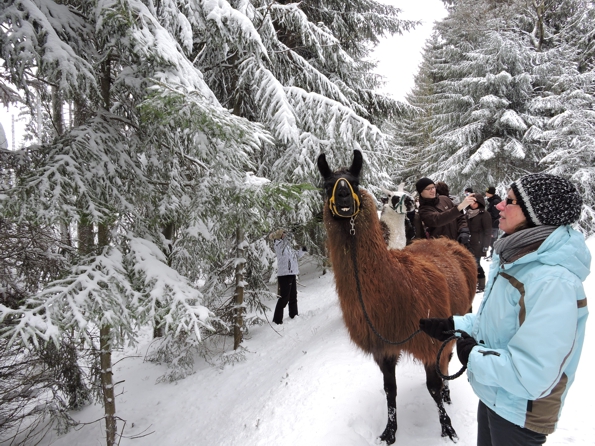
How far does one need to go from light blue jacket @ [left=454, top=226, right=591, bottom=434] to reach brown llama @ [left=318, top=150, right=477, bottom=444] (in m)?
1.10

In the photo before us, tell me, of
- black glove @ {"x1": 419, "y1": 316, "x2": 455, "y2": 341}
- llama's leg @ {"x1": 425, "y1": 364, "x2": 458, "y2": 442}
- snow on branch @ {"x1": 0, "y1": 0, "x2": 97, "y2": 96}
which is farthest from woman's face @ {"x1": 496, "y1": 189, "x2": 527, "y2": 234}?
snow on branch @ {"x1": 0, "y1": 0, "x2": 97, "y2": 96}

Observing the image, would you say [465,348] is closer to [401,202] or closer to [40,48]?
[401,202]

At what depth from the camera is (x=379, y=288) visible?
109 inches

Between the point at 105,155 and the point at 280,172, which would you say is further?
the point at 280,172

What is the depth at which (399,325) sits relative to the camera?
9.43 ft

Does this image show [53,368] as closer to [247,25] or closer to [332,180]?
[332,180]

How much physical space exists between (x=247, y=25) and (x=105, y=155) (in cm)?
235

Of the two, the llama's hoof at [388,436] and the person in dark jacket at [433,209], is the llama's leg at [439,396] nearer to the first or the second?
the llama's hoof at [388,436]

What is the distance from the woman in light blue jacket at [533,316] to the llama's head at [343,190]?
3.54 ft

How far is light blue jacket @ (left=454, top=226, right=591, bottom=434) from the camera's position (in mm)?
1390

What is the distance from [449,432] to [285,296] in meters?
5.13

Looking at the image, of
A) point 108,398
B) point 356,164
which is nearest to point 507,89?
point 356,164

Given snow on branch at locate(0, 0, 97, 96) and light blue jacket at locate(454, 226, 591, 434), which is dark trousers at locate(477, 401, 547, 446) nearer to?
light blue jacket at locate(454, 226, 591, 434)

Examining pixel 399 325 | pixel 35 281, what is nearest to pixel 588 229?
pixel 399 325
